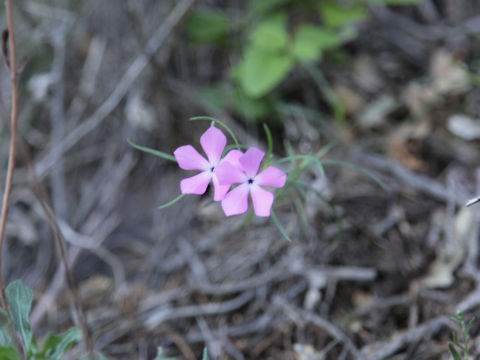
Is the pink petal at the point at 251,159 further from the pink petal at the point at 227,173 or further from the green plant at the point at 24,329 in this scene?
the green plant at the point at 24,329

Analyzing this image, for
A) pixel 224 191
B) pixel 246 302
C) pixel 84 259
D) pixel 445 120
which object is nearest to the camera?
pixel 224 191

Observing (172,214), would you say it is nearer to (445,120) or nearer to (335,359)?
(335,359)

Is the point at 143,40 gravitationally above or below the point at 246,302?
above

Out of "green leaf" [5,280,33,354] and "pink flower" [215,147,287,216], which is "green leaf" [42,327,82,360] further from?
"pink flower" [215,147,287,216]

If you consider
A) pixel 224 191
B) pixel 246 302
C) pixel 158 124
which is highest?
pixel 224 191

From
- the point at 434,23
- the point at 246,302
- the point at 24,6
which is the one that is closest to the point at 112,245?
the point at 246,302

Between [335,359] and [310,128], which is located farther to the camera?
[310,128]
